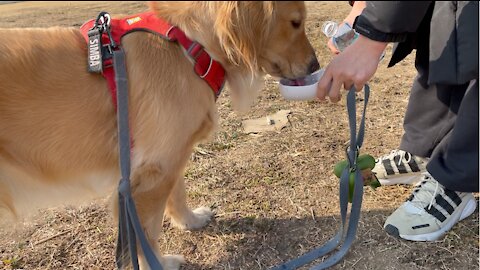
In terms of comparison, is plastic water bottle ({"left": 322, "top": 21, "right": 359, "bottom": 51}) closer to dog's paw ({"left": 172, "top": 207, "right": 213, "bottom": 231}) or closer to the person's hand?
the person's hand

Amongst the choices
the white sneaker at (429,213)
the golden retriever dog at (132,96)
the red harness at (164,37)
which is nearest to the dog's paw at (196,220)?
the golden retriever dog at (132,96)

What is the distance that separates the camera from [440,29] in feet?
5.91

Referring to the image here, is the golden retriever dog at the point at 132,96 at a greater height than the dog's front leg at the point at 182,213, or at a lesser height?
greater

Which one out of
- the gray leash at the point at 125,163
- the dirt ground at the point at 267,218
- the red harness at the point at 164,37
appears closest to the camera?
the gray leash at the point at 125,163

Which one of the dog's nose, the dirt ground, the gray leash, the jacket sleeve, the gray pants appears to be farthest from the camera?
the dirt ground

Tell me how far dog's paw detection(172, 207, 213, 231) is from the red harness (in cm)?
82

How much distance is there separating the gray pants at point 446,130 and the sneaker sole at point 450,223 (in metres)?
0.25

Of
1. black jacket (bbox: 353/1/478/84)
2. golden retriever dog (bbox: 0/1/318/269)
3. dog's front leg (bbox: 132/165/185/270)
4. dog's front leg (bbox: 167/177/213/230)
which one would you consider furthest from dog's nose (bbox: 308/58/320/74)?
dog's front leg (bbox: 167/177/213/230)

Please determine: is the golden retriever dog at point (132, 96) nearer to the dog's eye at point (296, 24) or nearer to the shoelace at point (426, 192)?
the dog's eye at point (296, 24)

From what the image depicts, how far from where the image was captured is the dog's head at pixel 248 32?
1.81 meters

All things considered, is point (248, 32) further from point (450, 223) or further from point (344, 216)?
point (450, 223)

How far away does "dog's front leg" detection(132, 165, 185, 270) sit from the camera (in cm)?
195

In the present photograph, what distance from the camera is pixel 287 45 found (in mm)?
2006

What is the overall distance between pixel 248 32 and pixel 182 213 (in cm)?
110
